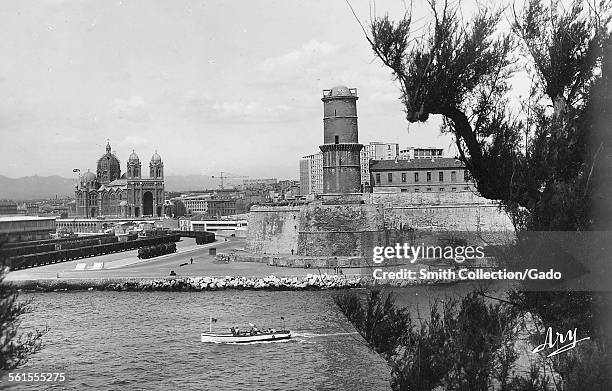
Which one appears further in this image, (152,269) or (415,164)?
(415,164)

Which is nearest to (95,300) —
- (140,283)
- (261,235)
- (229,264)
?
(140,283)

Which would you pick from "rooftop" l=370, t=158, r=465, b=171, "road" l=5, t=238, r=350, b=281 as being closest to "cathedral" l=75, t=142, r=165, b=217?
"road" l=5, t=238, r=350, b=281

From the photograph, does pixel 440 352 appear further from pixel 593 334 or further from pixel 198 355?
pixel 198 355

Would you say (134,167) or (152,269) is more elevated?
(134,167)
